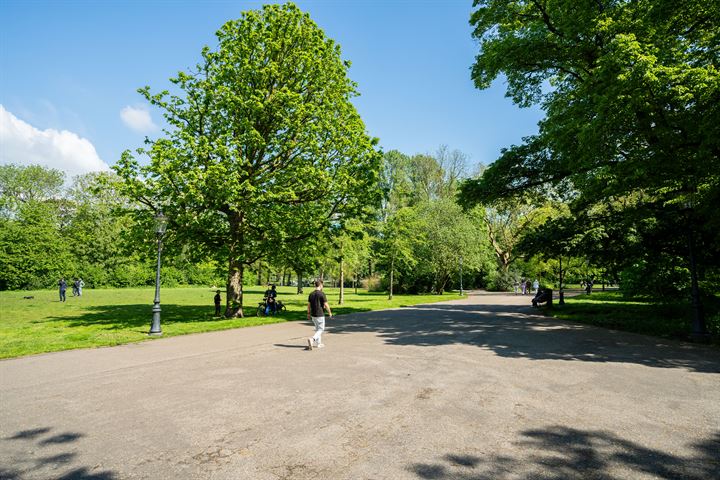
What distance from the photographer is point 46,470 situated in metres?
3.74

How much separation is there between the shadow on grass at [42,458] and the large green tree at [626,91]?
1255 cm

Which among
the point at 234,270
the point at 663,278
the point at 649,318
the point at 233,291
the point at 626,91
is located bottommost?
the point at 649,318

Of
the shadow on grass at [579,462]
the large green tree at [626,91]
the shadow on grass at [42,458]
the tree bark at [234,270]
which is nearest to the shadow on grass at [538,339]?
the large green tree at [626,91]

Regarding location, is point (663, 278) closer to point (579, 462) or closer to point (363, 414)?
point (579, 462)

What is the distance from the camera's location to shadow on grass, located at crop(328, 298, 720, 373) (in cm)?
906

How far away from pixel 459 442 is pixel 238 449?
2.50 meters

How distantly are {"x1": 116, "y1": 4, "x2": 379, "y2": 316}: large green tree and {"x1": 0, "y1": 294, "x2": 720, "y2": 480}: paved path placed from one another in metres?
7.90

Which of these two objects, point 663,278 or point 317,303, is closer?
point 317,303

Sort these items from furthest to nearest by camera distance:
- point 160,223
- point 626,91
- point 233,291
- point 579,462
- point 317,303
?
point 233,291, point 160,223, point 317,303, point 626,91, point 579,462

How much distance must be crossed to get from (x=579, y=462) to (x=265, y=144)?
608 inches

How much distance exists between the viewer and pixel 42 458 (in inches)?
157

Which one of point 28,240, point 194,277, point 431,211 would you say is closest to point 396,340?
point 431,211

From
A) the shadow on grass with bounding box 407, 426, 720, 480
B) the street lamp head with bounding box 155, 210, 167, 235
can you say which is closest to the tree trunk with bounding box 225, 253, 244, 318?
the street lamp head with bounding box 155, 210, 167, 235

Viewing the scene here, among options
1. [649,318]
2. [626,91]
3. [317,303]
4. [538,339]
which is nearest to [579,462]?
[317,303]
